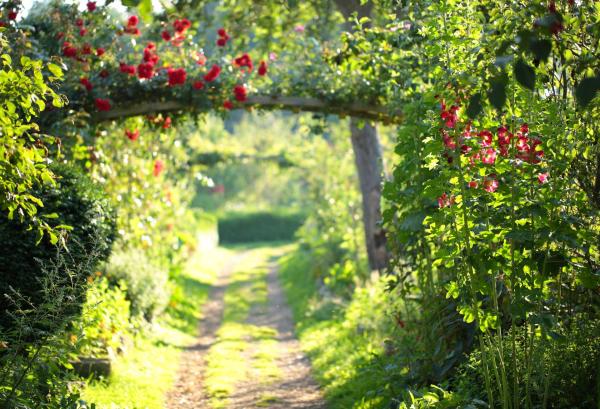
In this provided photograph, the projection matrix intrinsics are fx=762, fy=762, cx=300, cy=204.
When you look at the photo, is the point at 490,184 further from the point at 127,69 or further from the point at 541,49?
the point at 127,69

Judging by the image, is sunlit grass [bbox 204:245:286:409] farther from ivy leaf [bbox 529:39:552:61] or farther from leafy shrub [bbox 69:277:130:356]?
ivy leaf [bbox 529:39:552:61]

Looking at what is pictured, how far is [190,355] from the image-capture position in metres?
10.2

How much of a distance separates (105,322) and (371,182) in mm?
5072

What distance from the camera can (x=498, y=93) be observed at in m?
3.29

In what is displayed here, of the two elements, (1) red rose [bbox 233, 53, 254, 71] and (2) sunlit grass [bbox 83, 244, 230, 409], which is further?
(1) red rose [bbox 233, 53, 254, 71]

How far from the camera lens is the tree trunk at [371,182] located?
38.4 ft

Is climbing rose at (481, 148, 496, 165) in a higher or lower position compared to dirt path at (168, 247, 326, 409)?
higher

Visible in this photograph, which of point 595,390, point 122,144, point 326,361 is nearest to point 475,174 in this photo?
point 595,390

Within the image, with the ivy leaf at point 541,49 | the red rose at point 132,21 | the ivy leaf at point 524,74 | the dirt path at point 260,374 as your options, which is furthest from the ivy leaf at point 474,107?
the red rose at point 132,21

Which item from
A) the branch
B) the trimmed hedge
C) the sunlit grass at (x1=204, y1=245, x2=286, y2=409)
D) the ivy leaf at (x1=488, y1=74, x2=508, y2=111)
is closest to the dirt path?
the sunlit grass at (x1=204, y1=245, x2=286, y2=409)

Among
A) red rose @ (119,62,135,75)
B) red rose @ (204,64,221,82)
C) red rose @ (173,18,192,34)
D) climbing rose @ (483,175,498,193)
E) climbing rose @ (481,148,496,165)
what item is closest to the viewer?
climbing rose @ (483,175,498,193)

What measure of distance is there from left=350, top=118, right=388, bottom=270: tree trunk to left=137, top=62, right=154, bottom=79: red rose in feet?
13.2

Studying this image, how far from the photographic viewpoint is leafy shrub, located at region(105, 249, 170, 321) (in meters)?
10.2

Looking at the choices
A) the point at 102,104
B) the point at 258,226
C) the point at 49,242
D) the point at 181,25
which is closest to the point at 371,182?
the point at 181,25
